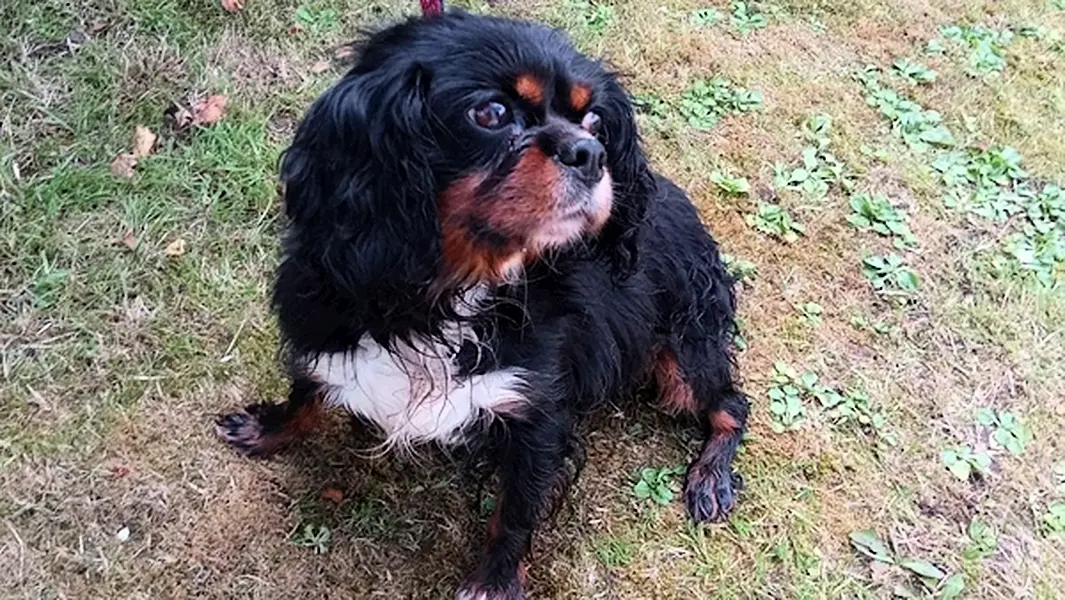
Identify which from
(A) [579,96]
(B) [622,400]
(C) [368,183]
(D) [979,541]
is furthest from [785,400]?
(C) [368,183]

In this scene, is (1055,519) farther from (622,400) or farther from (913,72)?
(913,72)

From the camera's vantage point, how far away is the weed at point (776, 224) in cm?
355

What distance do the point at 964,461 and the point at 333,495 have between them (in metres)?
1.74

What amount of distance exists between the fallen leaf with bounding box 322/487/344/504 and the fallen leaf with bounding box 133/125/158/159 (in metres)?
1.31

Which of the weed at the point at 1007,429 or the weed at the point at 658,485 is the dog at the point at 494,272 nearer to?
the weed at the point at 658,485

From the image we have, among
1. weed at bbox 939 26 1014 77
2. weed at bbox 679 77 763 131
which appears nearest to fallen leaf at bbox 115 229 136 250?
weed at bbox 679 77 763 131

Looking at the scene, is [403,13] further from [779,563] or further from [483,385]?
[779,563]

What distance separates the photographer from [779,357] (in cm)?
325

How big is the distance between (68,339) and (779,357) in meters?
2.00

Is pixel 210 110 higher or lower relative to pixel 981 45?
lower

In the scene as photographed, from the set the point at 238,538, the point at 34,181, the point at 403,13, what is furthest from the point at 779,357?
the point at 34,181

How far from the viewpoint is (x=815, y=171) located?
12.4 ft

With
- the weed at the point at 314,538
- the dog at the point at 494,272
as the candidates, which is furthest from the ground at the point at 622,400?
the dog at the point at 494,272

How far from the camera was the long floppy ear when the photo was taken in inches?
74.2
